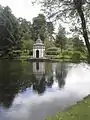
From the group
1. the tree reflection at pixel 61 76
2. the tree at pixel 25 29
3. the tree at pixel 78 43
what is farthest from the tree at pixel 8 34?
the tree at pixel 78 43

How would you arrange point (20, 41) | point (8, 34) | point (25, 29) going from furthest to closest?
1. point (25, 29)
2. point (20, 41)
3. point (8, 34)

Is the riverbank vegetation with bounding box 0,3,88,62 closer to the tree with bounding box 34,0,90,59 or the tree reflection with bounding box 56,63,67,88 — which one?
the tree reflection with bounding box 56,63,67,88

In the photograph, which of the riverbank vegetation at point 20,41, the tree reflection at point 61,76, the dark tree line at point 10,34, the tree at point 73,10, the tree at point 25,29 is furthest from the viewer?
the tree at point 25,29

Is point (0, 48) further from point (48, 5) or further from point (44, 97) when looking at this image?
point (48, 5)

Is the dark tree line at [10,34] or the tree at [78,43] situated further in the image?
the dark tree line at [10,34]

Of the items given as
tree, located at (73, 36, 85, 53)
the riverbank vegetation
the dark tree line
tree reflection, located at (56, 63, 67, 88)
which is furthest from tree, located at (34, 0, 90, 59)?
the dark tree line

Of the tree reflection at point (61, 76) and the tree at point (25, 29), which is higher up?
the tree at point (25, 29)

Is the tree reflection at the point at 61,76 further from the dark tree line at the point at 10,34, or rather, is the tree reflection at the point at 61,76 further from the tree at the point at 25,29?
the tree at the point at 25,29

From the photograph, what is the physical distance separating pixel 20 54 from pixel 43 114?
54.1m

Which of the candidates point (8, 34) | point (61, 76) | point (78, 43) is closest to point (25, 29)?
point (8, 34)

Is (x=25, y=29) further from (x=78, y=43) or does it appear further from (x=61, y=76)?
(x=78, y=43)

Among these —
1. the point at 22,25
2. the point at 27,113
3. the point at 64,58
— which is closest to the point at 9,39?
the point at 22,25

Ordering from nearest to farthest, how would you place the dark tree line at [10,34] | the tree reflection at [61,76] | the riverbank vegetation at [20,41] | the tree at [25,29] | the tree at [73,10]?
the tree at [73,10] → the tree reflection at [61,76] → the riverbank vegetation at [20,41] → the dark tree line at [10,34] → the tree at [25,29]

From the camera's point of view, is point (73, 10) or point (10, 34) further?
point (10, 34)
